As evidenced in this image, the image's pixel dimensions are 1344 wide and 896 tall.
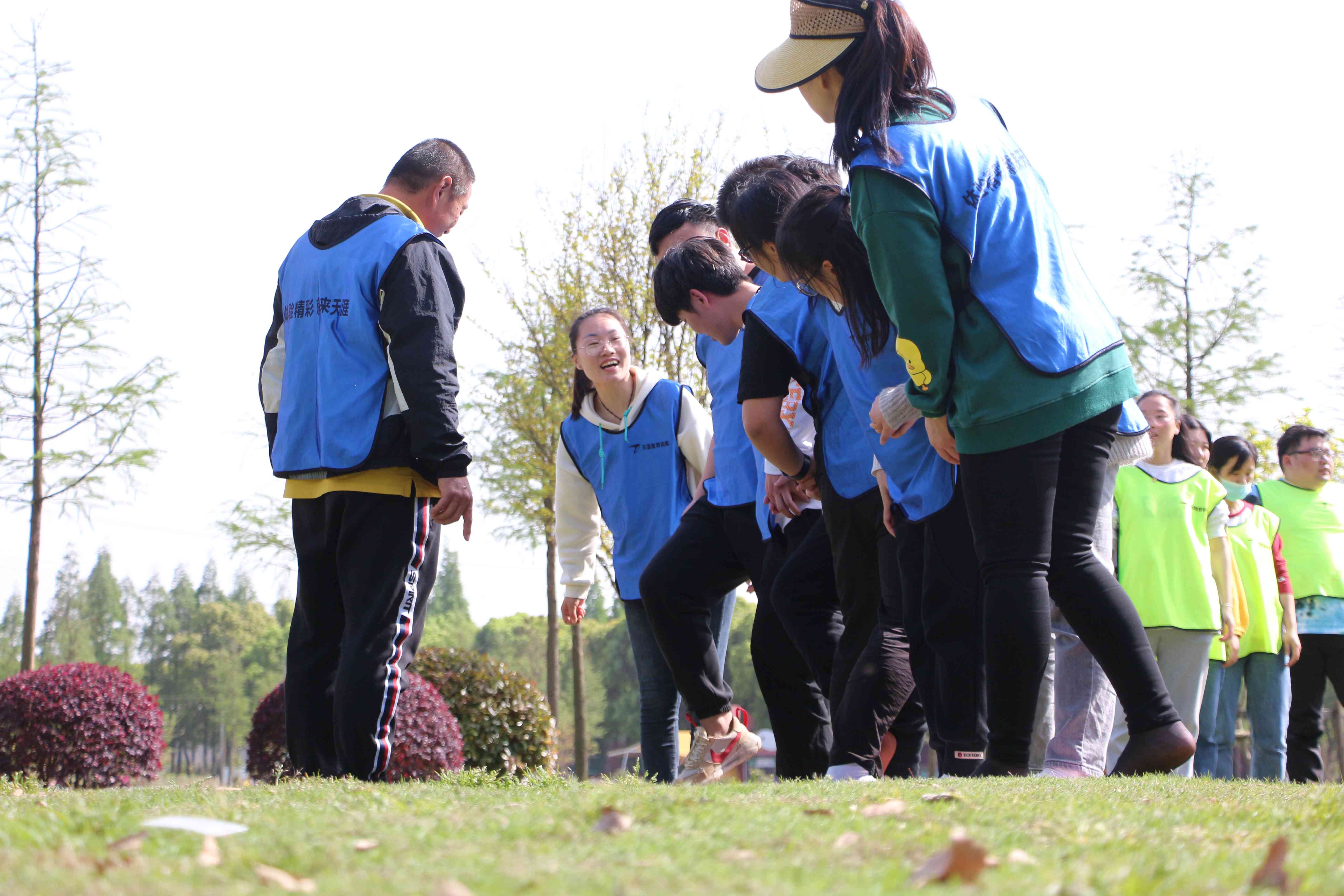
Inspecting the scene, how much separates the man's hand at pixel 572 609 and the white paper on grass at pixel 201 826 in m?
3.93

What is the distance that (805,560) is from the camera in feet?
13.9

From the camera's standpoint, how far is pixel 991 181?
3.17 m

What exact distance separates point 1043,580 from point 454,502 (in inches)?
78.7

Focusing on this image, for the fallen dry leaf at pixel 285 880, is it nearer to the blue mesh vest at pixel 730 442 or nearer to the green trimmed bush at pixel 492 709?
the blue mesh vest at pixel 730 442

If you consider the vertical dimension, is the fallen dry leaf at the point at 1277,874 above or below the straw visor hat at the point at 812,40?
Answer: below

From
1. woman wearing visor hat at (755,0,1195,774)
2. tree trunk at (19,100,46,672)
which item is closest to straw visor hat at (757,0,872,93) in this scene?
woman wearing visor hat at (755,0,1195,774)

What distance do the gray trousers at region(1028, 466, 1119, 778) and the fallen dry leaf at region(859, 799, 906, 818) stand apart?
6.45 ft

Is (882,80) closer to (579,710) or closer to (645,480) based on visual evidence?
(645,480)

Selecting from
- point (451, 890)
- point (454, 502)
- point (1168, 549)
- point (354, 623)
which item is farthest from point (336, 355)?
point (1168, 549)

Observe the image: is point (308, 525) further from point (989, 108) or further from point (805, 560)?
point (989, 108)

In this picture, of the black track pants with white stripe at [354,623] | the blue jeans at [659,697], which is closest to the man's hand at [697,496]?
the blue jeans at [659,697]

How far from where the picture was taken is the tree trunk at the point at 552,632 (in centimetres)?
1639

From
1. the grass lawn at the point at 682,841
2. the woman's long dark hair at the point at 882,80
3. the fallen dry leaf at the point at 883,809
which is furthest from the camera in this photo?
the woman's long dark hair at the point at 882,80

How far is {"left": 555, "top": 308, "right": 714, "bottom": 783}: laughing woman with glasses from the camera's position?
5449 mm
